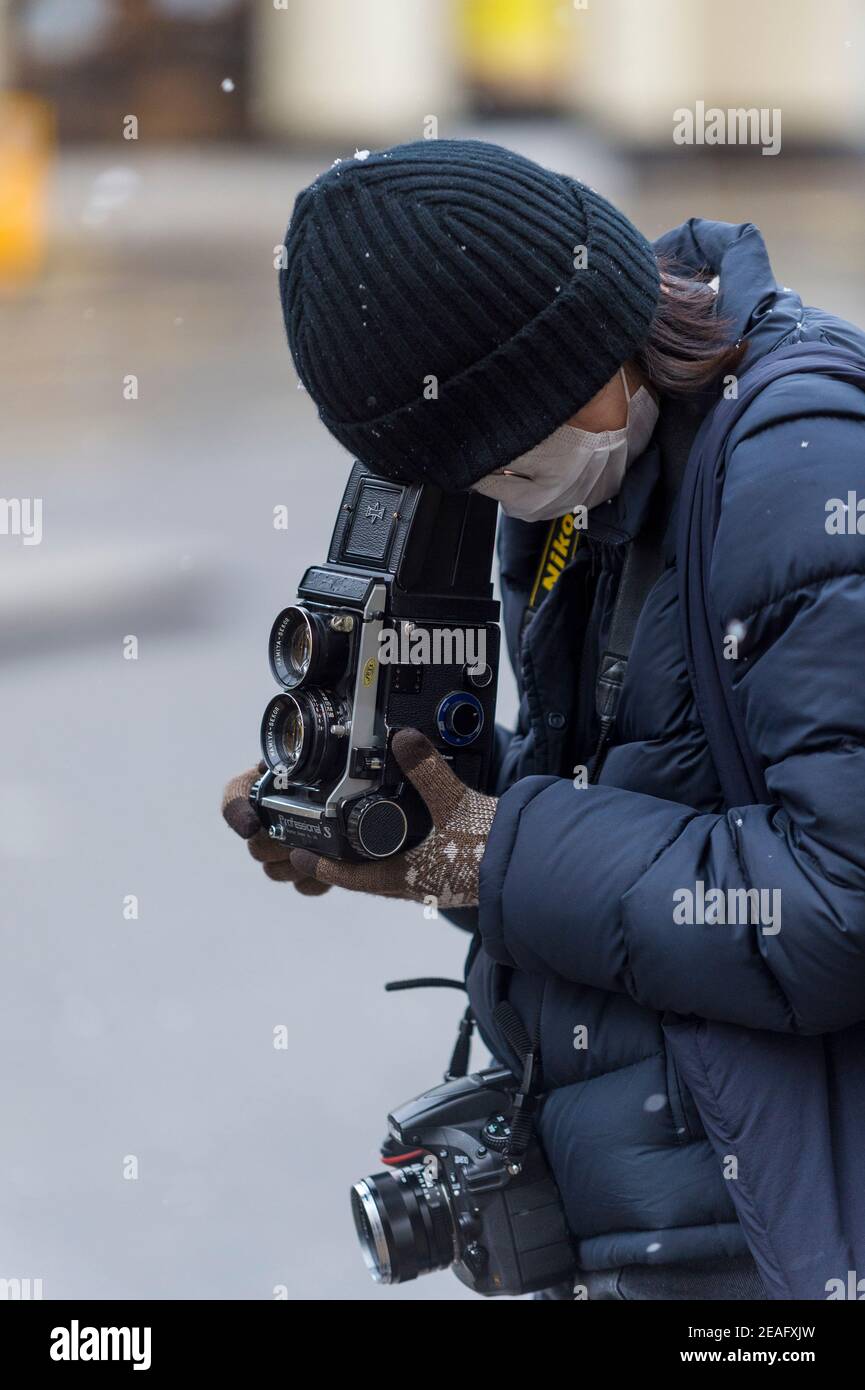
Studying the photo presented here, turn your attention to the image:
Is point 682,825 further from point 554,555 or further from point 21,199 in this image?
point 21,199

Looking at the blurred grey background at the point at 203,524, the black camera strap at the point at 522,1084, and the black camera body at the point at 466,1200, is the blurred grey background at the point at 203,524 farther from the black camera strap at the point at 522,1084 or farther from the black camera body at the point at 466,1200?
the black camera strap at the point at 522,1084

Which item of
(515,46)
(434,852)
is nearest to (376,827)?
(434,852)

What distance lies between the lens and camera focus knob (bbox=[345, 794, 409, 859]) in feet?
5.52

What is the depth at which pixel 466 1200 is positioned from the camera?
1.74 metres

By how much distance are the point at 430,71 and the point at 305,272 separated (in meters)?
10.9

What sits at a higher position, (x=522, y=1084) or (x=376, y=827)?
(x=376, y=827)

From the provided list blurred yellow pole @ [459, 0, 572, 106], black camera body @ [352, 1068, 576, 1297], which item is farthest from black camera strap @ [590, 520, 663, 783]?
blurred yellow pole @ [459, 0, 572, 106]

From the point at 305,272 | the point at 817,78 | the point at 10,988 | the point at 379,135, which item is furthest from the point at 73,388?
the point at 305,272

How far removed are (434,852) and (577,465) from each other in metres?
0.41

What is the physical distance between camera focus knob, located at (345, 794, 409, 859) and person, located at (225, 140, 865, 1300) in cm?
2

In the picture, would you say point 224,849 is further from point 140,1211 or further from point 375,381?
point 375,381

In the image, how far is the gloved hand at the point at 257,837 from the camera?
1.85m

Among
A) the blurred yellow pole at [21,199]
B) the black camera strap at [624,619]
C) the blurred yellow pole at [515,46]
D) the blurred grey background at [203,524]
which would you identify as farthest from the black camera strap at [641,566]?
the blurred yellow pole at [515,46]

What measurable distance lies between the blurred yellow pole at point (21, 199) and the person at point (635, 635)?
8781 mm
